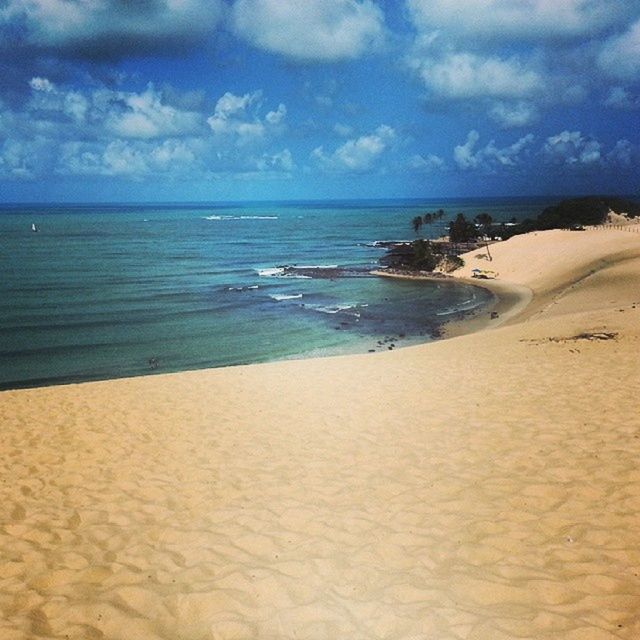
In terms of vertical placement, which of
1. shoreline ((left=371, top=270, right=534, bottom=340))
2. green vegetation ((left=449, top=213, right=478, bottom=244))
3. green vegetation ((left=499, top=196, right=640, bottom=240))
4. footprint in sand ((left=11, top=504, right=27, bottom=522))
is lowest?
footprint in sand ((left=11, top=504, right=27, bottom=522))

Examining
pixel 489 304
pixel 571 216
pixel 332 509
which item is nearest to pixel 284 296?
pixel 489 304

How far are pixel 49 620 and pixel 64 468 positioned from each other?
3795mm

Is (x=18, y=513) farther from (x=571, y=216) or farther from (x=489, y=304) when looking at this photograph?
(x=571, y=216)

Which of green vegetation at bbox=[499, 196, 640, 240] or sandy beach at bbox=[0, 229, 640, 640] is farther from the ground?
green vegetation at bbox=[499, 196, 640, 240]

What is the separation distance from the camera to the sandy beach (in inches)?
187

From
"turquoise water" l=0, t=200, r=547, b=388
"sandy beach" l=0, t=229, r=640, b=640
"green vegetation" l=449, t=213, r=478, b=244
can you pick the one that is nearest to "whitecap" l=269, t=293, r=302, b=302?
"turquoise water" l=0, t=200, r=547, b=388

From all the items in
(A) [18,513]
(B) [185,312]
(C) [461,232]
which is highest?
(C) [461,232]

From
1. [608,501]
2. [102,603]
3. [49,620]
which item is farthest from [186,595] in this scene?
[608,501]

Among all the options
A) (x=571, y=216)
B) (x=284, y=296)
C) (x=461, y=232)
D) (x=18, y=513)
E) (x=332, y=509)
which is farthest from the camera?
(x=571, y=216)

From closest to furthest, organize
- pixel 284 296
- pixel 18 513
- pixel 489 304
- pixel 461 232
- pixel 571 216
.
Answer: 1. pixel 18 513
2. pixel 489 304
3. pixel 284 296
4. pixel 461 232
5. pixel 571 216

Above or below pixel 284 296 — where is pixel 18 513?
below

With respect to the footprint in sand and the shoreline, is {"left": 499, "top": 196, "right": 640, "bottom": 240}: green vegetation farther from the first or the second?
the footprint in sand

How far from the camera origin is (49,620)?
15.6ft

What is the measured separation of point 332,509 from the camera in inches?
260
